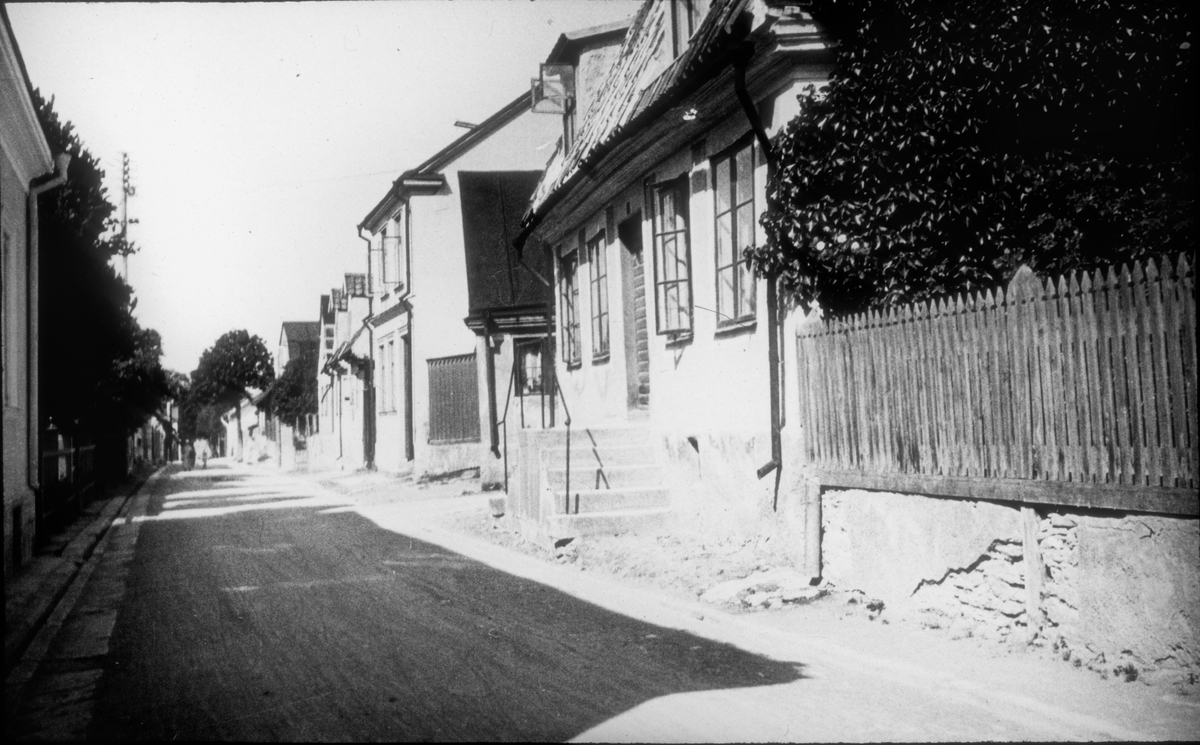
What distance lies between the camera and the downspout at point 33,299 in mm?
12445

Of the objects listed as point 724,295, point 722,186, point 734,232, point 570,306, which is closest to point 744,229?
point 734,232

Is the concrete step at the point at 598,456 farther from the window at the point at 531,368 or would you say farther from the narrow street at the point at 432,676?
the window at the point at 531,368

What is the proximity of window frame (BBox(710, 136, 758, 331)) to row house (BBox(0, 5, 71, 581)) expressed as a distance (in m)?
6.53

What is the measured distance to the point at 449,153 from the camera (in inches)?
1064

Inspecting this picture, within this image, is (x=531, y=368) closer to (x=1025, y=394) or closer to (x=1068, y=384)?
(x=1025, y=394)

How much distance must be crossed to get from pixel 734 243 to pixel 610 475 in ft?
11.0

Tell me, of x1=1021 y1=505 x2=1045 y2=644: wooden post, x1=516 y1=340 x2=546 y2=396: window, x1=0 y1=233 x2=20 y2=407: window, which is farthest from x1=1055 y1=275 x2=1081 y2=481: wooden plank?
x1=516 y1=340 x2=546 y2=396: window

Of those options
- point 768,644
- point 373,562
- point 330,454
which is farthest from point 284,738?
point 330,454

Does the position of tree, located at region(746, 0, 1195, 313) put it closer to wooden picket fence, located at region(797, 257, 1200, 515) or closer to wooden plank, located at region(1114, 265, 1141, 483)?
wooden picket fence, located at region(797, 257, 1200, 515)

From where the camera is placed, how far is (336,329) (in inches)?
1722

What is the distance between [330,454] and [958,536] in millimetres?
37052

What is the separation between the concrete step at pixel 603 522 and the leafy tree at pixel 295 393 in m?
39.4

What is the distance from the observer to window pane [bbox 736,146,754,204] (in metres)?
10.2

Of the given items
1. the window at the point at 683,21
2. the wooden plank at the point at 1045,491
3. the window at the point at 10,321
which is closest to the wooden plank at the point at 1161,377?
the wooden plank at the point at 1045,491
